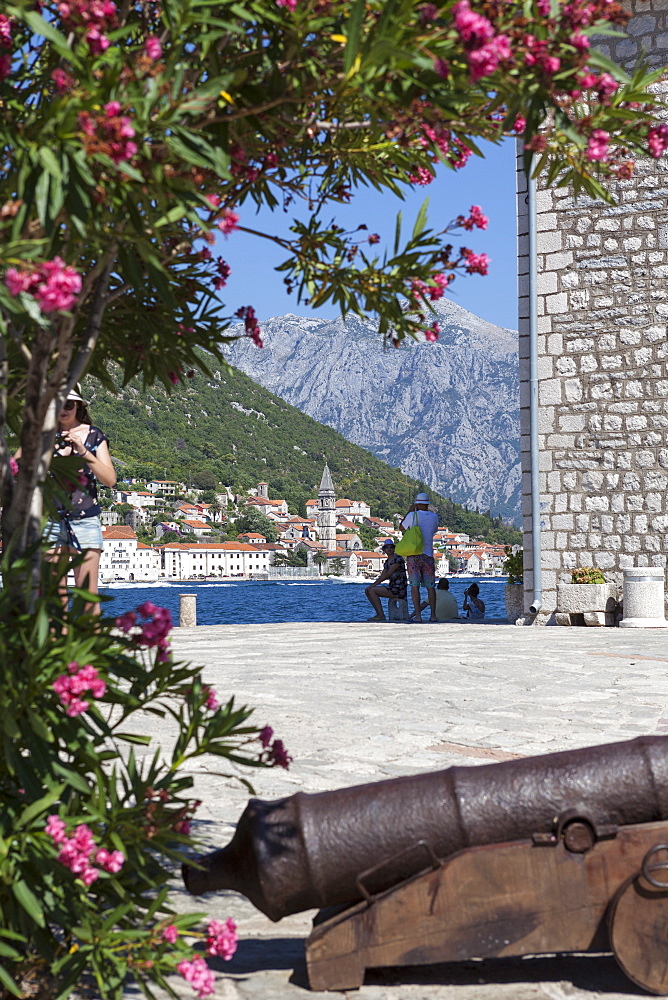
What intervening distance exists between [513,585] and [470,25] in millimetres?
13386

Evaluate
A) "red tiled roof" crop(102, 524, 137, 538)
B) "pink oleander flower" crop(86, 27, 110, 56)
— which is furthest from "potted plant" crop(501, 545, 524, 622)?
"red tiled roof" crop(102, 524, 137, 538)

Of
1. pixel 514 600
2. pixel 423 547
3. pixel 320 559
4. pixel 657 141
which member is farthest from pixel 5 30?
pixel 320 559

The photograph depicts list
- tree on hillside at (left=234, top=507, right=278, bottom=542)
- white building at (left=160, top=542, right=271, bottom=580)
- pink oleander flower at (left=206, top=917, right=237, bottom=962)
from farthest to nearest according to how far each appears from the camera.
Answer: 1. tree on hillside at (left=234, top=507, right=278, bottom=542)
2. white building at (left=160, top=542, right=271, bottom=580)
3. pink oleander flower at (left=206, top=917, right=237, bottom=962)

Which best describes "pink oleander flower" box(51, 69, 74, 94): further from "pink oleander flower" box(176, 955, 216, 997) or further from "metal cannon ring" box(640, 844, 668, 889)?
"metal cannon ring" box(640, 844, 668, 889)

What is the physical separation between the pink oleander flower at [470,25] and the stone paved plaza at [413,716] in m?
2.15

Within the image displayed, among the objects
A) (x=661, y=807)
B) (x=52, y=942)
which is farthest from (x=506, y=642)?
(x=52, y=942)

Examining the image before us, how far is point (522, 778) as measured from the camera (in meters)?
2.55

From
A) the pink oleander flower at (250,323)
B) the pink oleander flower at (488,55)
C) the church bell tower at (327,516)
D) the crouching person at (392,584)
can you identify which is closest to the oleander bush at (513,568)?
the crouching person at (392,584)

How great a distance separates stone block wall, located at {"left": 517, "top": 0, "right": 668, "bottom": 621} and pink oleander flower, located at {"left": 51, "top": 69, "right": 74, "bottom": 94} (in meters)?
10.3

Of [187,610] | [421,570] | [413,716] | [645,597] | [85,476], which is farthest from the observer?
[187,610]

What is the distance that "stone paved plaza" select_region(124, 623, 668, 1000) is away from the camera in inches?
103

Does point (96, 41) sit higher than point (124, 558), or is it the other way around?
point (96, 41)

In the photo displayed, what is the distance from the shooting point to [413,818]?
2508mm

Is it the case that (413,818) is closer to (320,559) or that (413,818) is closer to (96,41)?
(96,41)
